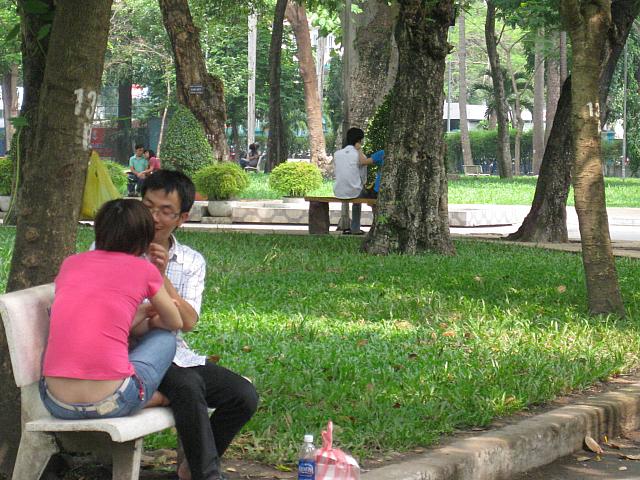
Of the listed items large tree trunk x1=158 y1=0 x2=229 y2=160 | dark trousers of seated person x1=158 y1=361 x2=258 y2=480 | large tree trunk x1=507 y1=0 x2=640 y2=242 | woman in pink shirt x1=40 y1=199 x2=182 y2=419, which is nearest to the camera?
woman in pink shirt x1=40 y1=199 x2=182 y2=419

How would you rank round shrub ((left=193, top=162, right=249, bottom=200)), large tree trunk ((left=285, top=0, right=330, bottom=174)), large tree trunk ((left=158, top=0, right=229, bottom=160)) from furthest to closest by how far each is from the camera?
1. large tree trunk ((left=285, top=0, right=330, bottom=174))
2. large tree trunk ((left=158, top=0, right=229, bottom=160))
3. round shrub ((left=193, top=162, right=249, bottom=200))

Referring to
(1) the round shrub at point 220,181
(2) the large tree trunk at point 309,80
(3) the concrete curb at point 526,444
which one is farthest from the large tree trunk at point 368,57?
(3) the concrete curb at point 526,444

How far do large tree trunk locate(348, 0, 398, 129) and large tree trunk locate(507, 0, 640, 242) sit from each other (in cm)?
950

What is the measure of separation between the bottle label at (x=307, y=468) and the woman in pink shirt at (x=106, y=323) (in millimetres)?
605

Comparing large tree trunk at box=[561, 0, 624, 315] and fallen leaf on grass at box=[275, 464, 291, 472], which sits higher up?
large tree trunk at box=[561, 0, 624, 315]

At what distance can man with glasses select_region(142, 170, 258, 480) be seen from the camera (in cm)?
464

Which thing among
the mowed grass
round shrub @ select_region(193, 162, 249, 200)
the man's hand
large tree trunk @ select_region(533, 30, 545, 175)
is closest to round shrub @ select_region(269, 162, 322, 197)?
round shrub @ select_region(193, 162, 249, 200)

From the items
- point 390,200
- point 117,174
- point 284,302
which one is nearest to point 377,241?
point 390,200

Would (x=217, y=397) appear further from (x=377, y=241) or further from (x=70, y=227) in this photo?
(x=377, y=241)

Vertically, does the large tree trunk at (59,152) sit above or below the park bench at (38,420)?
A: above

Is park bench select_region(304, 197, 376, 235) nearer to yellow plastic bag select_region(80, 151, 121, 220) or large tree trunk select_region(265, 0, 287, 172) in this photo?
yellow plastic bag select_region(80, 151, 121, 220)

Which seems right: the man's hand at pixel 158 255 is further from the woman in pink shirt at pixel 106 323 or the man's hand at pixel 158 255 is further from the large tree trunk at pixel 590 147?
the large tree trunk at pixel 590 147

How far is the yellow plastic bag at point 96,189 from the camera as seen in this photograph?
5781 millimetres

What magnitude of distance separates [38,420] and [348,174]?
42.3ft
